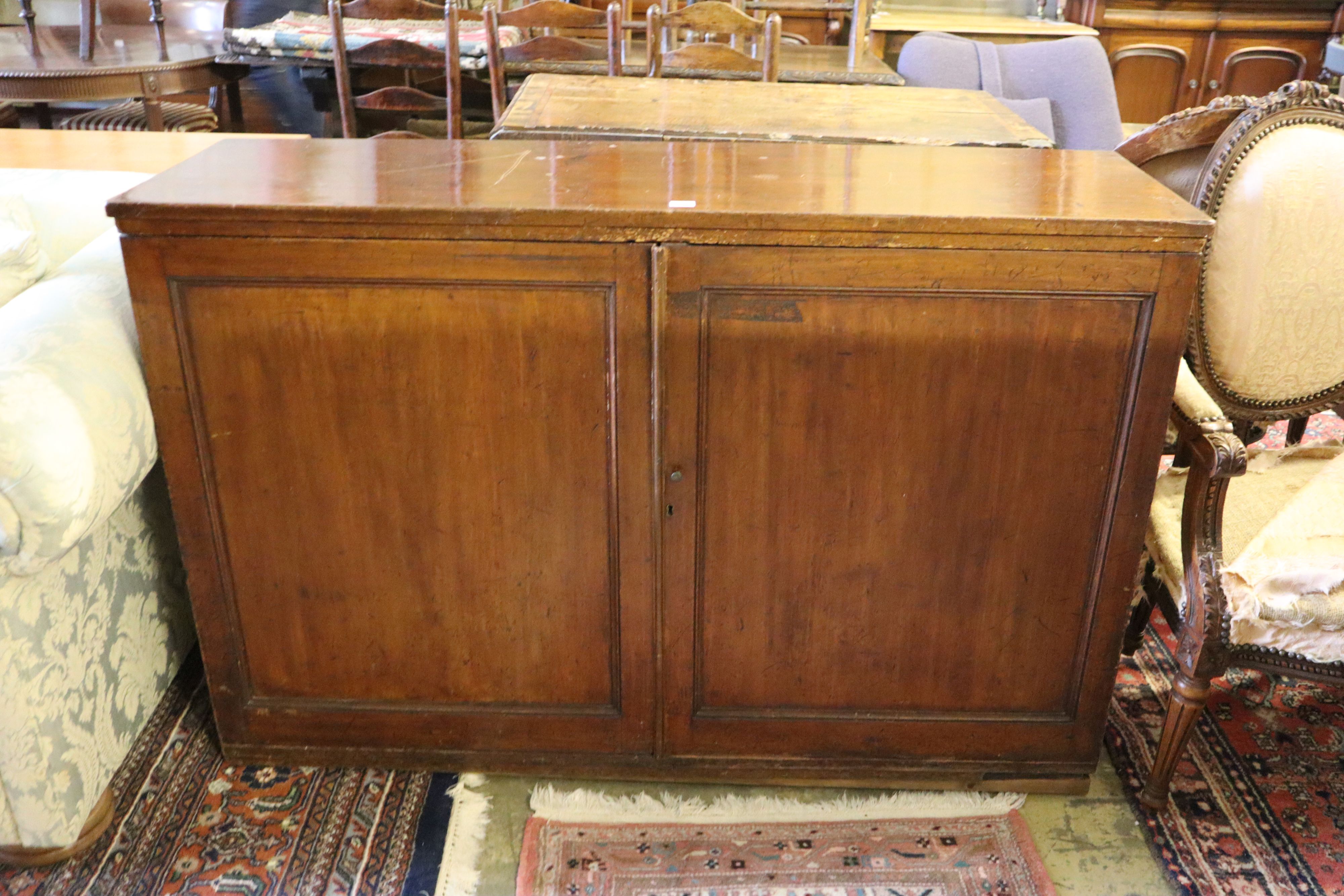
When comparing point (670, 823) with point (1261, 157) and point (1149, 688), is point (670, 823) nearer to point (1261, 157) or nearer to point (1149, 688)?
point (1149, 688)

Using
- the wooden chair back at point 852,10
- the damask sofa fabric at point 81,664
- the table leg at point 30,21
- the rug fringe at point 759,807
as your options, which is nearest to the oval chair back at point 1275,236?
the rug fringe at point 759,807

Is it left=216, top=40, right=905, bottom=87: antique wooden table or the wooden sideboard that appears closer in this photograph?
left=216, top=40, right=905, bottom=87: antique wooden table

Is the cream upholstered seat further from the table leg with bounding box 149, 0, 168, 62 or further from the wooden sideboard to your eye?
the wooden sideboard

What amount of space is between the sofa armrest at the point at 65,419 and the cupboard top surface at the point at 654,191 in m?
0.20

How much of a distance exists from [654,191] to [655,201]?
6cm

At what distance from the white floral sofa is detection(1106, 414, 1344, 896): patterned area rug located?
5.10 ft

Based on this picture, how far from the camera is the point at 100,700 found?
1566 millimetres

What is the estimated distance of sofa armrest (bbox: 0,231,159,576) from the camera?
1.25 meters

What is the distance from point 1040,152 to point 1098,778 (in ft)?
3.27

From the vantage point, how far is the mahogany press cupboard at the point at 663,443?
1322mm

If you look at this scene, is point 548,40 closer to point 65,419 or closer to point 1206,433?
point 65,419

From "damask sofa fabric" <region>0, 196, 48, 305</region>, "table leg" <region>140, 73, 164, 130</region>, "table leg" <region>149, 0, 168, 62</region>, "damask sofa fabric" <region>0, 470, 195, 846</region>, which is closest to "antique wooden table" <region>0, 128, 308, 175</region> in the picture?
"damask sofa fabric" <region>0, 196, 48, 305</region>

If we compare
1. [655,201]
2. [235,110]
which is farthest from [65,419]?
[235,110]

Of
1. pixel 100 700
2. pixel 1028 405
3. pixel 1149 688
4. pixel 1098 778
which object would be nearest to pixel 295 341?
pixel 100 700
